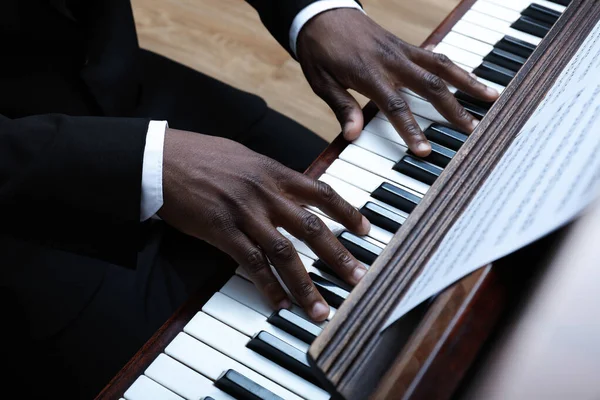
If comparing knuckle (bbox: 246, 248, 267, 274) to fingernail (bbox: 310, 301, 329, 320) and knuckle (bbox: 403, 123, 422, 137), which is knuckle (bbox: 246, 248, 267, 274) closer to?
fingernail (bbox: 310, 301, 329, 320)

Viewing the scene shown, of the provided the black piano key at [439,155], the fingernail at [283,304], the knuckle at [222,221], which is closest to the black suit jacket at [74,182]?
the knuckle at [222,221]

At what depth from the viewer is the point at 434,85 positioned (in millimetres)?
1040

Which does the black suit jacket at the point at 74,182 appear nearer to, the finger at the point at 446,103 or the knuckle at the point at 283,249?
the knuckle at the point at 283,249

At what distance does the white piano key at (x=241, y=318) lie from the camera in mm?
833

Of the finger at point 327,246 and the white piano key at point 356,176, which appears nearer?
the finger at point 327,246

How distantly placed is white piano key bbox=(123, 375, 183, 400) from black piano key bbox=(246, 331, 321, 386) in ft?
0.36

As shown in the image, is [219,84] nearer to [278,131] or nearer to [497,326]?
[278,131]

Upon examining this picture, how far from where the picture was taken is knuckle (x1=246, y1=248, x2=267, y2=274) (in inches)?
33.7

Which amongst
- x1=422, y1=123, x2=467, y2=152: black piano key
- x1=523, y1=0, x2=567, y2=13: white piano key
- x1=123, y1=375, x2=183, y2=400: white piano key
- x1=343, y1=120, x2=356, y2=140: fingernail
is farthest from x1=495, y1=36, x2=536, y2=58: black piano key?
x1=123, y1=375, x2=183, y2=400: white piano key

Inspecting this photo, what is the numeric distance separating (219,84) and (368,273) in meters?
0.75

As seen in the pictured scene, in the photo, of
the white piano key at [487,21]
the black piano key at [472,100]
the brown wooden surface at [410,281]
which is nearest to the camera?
the brown wooden surface at [410,281]

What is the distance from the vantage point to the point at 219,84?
4.46 ft

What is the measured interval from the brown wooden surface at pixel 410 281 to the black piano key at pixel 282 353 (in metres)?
0.14

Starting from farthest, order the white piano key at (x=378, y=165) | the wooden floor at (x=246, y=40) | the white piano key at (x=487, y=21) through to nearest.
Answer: the wooden floor at (x=246, y=40) < the white piano key at (x=487, y=21) < the white piano key at (x=378, y=165)
